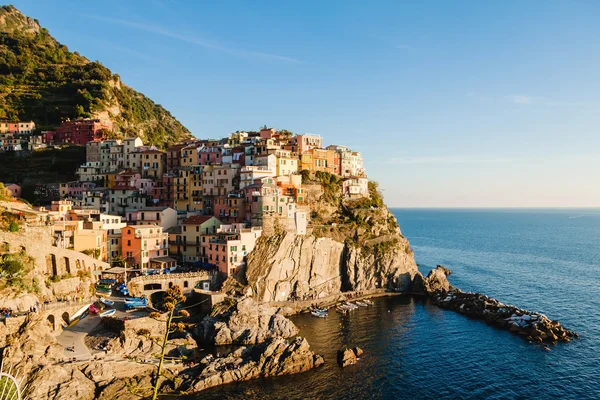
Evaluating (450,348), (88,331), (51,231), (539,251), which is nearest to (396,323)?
(450,348)

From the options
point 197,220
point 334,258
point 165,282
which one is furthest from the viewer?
point 334,258

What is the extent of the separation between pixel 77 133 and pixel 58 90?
86.5 ft

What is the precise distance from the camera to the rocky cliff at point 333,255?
223ft

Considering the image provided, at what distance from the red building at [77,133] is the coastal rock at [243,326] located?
67.5 metres

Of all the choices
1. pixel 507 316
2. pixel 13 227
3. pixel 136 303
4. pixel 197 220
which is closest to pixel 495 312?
pixel 507 316

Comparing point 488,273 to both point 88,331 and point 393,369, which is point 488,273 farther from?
point 88,331

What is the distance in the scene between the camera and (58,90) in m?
121

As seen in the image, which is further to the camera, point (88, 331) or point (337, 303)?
point (337, 303)

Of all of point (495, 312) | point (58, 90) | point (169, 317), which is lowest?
point (495, 312)

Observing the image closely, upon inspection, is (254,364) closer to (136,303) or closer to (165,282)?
(136,303)

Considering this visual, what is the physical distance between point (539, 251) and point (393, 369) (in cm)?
10651

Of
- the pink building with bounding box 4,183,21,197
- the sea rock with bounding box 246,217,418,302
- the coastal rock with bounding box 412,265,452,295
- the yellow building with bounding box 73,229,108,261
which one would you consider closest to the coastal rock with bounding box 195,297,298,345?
the sea rock with bounding box 246,217,418,302

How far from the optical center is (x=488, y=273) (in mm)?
98688

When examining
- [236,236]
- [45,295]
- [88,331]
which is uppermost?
[236,236]
